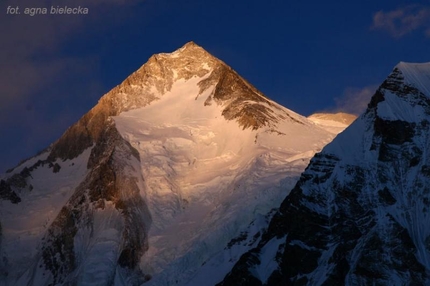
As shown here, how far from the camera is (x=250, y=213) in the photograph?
541 ft

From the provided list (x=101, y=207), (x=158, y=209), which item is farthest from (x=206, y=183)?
(x=101, y=207)

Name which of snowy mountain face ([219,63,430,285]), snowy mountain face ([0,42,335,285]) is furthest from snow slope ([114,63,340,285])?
snowy mountain face ([219,63,430,285])

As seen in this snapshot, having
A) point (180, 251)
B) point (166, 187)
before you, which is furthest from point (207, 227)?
point (166, 187)

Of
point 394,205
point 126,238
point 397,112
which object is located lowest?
point 126,238

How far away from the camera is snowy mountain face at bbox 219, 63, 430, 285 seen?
431ft

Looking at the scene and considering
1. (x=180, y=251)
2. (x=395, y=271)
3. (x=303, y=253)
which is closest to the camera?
(x=395, y=271)

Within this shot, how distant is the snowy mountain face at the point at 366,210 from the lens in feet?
431

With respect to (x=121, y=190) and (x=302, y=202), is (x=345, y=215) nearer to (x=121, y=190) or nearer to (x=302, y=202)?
(x=302, y=202)

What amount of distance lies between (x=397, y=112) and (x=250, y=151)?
4417 cm

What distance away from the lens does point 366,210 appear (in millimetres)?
137875

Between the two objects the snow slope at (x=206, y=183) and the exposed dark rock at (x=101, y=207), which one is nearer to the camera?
the snow slope at (x=206, y=183)

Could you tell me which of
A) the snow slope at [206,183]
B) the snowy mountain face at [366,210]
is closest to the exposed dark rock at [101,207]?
the snow slope at [206,183]

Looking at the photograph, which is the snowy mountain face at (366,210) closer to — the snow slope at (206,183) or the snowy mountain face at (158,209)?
the snowy mountain face at (158,209)

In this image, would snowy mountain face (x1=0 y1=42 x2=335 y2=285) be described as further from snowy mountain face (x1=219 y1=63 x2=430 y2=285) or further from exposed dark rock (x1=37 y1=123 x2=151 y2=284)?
snowy mountain face (x1=219 y1=63 x2=430 y2=285)
